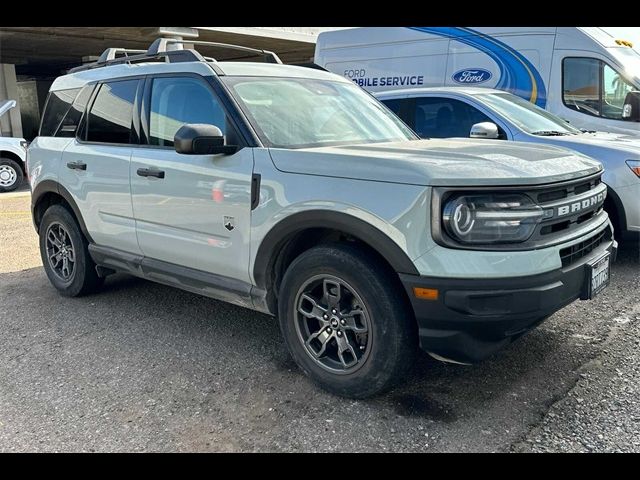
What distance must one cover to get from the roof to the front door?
0.08 meters

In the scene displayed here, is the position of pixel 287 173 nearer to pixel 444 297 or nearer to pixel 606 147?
pixel 444 297

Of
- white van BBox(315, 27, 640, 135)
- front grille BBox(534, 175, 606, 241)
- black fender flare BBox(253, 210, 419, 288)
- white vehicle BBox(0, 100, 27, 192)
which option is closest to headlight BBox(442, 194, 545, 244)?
front grille BBox(534, 175, 606, 241)

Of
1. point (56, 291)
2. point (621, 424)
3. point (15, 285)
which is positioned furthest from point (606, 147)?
point (15, 285)

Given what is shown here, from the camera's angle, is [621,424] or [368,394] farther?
[368,394]

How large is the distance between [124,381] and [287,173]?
159 centimetres

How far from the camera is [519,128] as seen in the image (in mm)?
6059

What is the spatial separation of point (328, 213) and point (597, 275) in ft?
4.82

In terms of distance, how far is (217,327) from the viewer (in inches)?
169

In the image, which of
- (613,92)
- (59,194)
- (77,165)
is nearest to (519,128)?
(613,92)

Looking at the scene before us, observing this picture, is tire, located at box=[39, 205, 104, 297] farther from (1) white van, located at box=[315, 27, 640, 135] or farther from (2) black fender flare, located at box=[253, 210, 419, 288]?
(1) white van, located at box=[315, 27, 640, 135]

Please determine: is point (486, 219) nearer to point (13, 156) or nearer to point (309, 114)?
point (309, 114)

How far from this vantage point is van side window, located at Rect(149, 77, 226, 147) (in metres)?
3.73

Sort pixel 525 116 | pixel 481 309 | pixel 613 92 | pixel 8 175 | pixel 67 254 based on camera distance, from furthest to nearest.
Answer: pixel 8 175 → pixel 613 92 → pixel 525 116 → pixel 67 254 → pixel 481 309

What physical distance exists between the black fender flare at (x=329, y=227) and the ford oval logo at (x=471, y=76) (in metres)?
6.53
